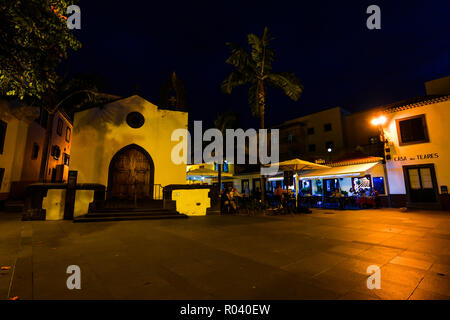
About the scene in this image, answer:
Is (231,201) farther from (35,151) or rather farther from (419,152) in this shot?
(35,151)

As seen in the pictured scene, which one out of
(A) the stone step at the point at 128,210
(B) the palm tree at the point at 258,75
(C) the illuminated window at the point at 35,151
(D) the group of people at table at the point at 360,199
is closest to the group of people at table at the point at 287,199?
(D) the group of people at table at the point at 360,199

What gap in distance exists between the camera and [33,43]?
5.64m

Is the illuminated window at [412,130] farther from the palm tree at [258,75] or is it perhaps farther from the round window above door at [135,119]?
the round window above door at [135,119]

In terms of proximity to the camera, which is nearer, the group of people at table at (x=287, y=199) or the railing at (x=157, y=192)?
the group of people at table at (x=287, y=199)

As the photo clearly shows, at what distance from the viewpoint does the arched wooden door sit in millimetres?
13812

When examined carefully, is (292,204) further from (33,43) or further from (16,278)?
(33,43)

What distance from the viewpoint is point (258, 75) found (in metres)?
13.6

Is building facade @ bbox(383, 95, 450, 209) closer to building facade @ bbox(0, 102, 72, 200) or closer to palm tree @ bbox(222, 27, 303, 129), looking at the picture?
palm tree @ bbox(222, 27, 303, 129)

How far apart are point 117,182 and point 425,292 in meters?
14.8

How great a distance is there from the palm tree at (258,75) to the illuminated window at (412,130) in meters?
8.26

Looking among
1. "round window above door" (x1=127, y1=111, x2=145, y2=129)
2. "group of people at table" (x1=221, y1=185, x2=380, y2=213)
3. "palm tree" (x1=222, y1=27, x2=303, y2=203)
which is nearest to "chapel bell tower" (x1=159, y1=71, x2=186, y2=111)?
"round window above door" (x1=127, y1=111, x2=145, y2=129)

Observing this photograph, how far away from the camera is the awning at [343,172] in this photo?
14.0 meters

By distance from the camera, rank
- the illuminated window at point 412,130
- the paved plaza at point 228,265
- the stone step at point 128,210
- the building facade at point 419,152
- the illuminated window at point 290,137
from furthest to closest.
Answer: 1. the illuminated window at point 290,137
2. the illuminated window at point 412,130
3. the building facade at point 419,152
4. the stone step at point 128,210
5. the paved plaza at point 228,265
